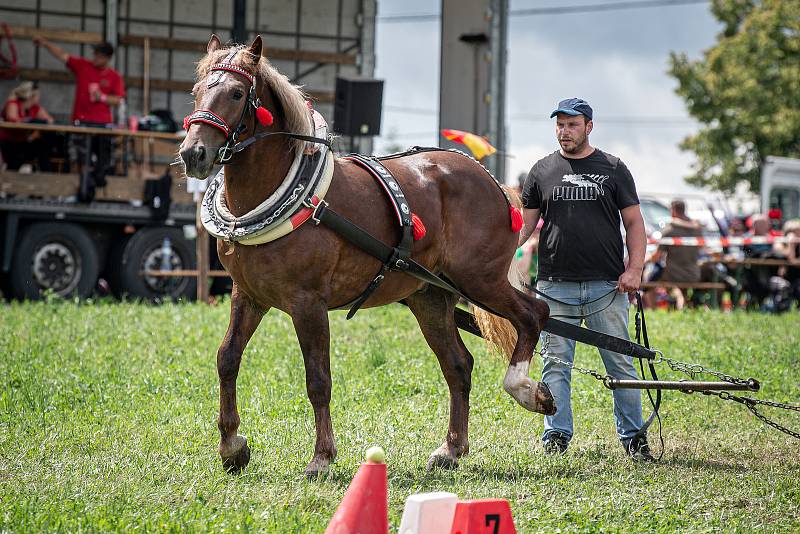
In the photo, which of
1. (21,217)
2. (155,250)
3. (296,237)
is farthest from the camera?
(155,250)

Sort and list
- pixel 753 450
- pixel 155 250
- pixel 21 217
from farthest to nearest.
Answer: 1. pixel 155 250
2. pixel 21 217
3. pixel 753 450

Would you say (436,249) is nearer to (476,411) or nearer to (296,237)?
(296,237)

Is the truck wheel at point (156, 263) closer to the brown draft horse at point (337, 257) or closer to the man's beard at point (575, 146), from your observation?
the brown draft horse at point (337, 257)

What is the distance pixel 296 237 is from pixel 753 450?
11.8 ft

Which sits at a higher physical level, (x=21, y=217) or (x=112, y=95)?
(x=112, y=95)

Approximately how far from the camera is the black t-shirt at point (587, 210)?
684 cm

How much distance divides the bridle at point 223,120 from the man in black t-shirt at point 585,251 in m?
2.14

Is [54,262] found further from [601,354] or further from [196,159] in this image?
[196,159]

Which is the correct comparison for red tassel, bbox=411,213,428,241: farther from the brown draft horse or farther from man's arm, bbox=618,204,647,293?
man's arm, bbox=618,204,647,293

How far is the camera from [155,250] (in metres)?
14.8

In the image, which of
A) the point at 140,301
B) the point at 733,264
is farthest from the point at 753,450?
the point at 733,264

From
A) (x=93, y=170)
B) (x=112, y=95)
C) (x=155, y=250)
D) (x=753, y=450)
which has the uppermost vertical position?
(x=112, y=95)

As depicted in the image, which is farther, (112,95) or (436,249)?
(112,95)

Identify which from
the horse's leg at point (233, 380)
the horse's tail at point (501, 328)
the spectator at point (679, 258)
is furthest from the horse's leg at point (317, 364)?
the spectator at point (679, 258)
